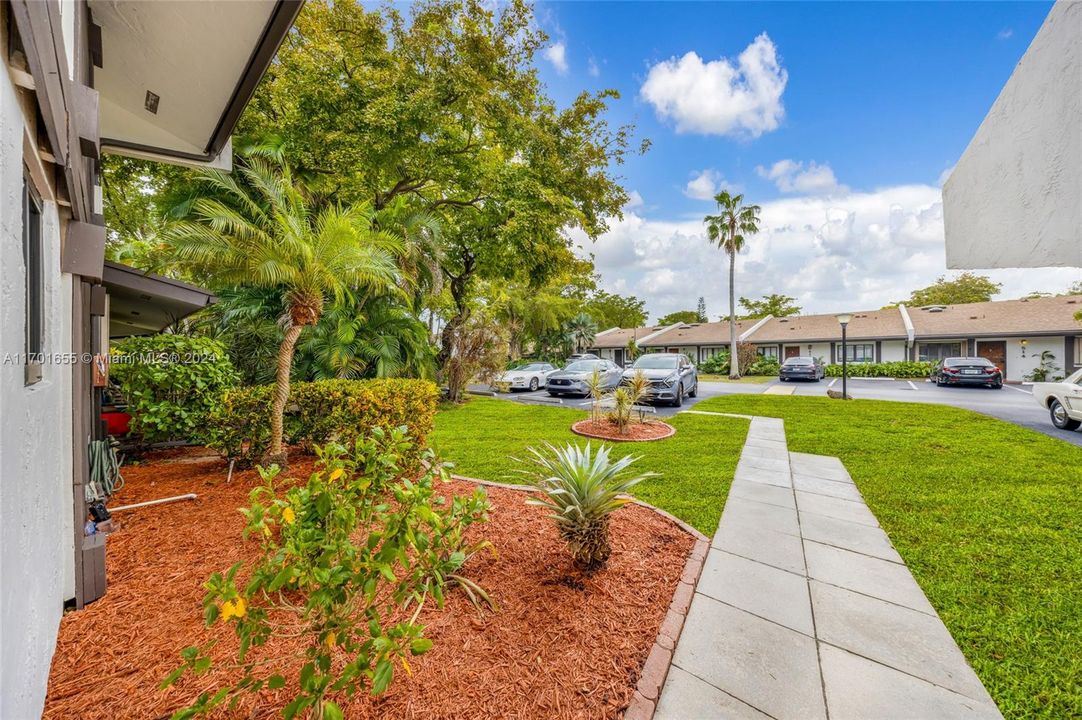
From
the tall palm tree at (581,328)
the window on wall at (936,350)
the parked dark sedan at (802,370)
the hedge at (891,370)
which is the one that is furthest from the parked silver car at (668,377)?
the window on wall at (936,350)

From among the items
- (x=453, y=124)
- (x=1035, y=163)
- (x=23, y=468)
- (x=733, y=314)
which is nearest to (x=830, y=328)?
(x=733, y=314)

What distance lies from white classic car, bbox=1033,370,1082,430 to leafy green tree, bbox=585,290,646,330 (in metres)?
32.5

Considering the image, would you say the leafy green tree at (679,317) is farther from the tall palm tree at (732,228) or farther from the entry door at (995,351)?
the entry door at (995,351)

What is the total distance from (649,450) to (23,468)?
643 cm

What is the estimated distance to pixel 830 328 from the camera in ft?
88.8

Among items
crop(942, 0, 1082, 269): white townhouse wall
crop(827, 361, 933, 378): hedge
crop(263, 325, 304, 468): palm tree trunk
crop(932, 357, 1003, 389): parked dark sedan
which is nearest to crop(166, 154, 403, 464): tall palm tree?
crop(263, 325, 304, 468): palm tree trunk

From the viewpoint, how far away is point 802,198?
12.8 m

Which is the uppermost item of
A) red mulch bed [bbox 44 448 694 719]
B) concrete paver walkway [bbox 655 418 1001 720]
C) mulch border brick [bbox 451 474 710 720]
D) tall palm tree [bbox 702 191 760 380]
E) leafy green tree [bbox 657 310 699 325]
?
tall palm tree [bbox 702 191 760 380]

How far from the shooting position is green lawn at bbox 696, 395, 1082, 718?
2158 mm

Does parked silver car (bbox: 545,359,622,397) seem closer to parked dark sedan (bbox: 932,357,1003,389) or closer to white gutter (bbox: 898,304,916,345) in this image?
parked dark sedan (bbox: 932,357,1003,389)

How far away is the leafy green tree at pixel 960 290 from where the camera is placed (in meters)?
32.7

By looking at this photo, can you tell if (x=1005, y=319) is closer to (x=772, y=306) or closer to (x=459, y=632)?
(x=772, y=306)

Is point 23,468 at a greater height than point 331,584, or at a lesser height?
greater

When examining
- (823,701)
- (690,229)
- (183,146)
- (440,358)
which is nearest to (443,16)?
(183,146)
